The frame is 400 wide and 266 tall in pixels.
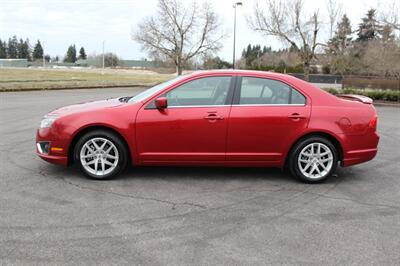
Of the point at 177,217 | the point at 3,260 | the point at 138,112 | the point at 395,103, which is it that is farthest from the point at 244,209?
the point at 395,103

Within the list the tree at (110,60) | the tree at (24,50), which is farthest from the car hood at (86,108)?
the tree at (24,50)

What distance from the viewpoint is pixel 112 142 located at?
502 centimetres

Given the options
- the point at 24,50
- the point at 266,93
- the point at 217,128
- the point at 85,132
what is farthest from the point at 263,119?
the point at 24,50

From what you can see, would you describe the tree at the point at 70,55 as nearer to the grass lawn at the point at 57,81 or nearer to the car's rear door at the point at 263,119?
the grass lawn at the point at 57,81

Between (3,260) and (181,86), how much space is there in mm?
2972

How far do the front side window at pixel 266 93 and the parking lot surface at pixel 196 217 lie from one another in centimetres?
111

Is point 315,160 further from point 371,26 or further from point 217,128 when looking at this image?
point 371,26

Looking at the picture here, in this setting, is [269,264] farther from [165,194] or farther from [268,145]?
[268,145]

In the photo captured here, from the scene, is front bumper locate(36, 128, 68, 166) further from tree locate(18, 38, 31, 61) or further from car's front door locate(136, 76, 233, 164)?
tree locate(18, 38, 31, 61)

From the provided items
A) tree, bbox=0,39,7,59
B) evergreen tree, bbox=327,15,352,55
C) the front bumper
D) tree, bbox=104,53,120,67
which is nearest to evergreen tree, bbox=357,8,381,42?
evergreen tree, bbox=327,15,352,55

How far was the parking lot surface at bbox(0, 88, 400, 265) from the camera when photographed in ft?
10.5

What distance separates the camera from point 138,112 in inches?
197

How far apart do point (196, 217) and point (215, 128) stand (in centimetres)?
143

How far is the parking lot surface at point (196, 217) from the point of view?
3189mm
